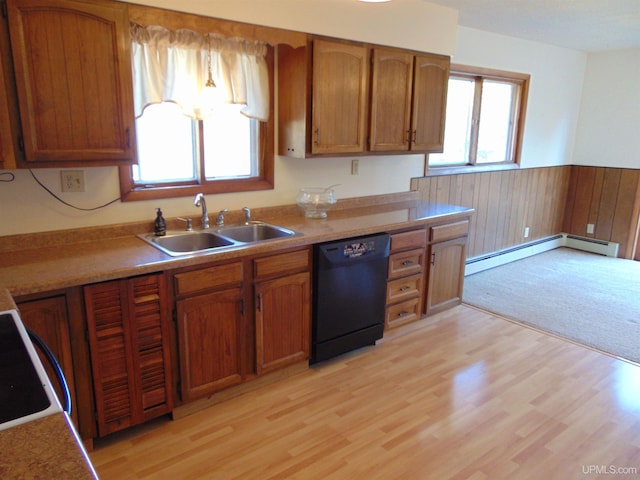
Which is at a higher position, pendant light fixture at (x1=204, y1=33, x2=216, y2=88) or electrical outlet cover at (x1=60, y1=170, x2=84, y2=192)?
pendant light fixture at (x1=204, y1=33, x2=216, y2=88)

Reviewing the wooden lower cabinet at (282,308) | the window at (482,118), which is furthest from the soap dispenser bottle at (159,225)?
the window at (482,118)

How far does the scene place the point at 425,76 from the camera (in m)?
3.42

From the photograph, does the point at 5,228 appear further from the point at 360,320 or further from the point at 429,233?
the point at 429,233

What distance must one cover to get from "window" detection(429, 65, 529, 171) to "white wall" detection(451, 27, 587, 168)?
0.11m

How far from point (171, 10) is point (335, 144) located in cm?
124

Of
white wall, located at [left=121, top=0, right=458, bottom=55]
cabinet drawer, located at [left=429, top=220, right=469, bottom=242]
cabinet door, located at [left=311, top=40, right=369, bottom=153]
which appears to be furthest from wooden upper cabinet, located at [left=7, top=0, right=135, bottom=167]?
cabinet drawer, located at [left=429, top=220, right=469, bottom=242]

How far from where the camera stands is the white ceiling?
343 cm

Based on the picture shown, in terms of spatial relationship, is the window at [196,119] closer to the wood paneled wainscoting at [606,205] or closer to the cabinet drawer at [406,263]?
the cabinet drawer at [406,263]

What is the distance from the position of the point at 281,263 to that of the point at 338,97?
118 cm

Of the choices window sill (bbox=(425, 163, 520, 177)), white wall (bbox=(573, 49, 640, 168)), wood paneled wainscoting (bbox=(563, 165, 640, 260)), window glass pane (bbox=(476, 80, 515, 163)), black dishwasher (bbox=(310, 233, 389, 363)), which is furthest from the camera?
wood paneled wainscoting (bbox=(563, 165, 640, 260))

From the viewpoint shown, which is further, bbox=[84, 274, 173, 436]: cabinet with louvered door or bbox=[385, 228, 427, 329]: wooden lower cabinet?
bbox=[385, 228, 427, 329]: wooden lower cabinet

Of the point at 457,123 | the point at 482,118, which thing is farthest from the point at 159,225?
the point at 482,118

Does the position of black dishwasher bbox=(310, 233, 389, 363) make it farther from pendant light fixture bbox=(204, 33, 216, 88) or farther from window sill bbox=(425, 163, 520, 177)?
window sill bbox=(425, 163, 520, 177)

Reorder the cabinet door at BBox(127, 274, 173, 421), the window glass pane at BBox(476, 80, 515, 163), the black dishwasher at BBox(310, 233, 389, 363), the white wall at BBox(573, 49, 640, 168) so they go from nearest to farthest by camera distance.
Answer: the cabinet door at BBox(127, 274, 173, 421) < the black dishwasher at BBox(310, 233, 389, 363) < the window glass pane at BBox(476, 80, 515, 163) < the white wall at BBox(573, 49, 640, 168)
